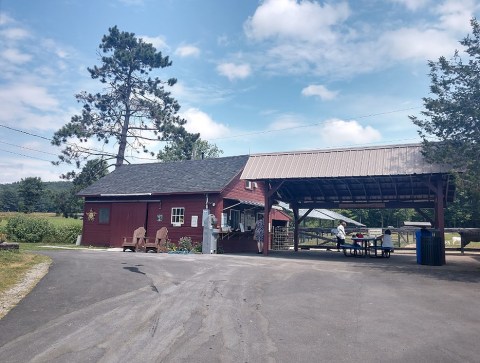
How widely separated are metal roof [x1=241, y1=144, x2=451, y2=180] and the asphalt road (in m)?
6.25

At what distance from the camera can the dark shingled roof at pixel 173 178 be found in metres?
24.1

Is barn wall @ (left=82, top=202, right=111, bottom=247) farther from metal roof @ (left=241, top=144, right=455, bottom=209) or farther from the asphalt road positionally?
the asphalt road

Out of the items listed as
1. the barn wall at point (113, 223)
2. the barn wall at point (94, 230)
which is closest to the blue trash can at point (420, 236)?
the barn wall at point (113, 223)

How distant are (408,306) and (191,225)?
17032mm

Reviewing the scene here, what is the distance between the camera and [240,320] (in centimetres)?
629

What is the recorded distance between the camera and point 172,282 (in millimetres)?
9750

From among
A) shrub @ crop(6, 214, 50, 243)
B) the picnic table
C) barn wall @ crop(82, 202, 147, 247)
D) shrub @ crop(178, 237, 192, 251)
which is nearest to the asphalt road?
the picnic table

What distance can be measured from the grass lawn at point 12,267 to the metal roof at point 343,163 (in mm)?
9989

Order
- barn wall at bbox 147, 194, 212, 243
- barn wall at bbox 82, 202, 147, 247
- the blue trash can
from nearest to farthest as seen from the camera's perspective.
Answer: the blue trash can, barn wall at bbox 147, 194, 212, 243, barn wall at bbox 82, 202, 147, 247

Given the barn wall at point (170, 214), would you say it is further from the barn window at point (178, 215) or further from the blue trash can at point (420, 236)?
the blue trash can at point (420, 236)

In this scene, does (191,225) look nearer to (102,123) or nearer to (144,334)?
(144,334)

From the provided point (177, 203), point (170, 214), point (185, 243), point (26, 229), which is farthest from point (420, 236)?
point (26, 229)

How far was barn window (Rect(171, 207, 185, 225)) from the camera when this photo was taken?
2392 cm

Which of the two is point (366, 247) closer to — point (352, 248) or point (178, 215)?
point (352, 248)
